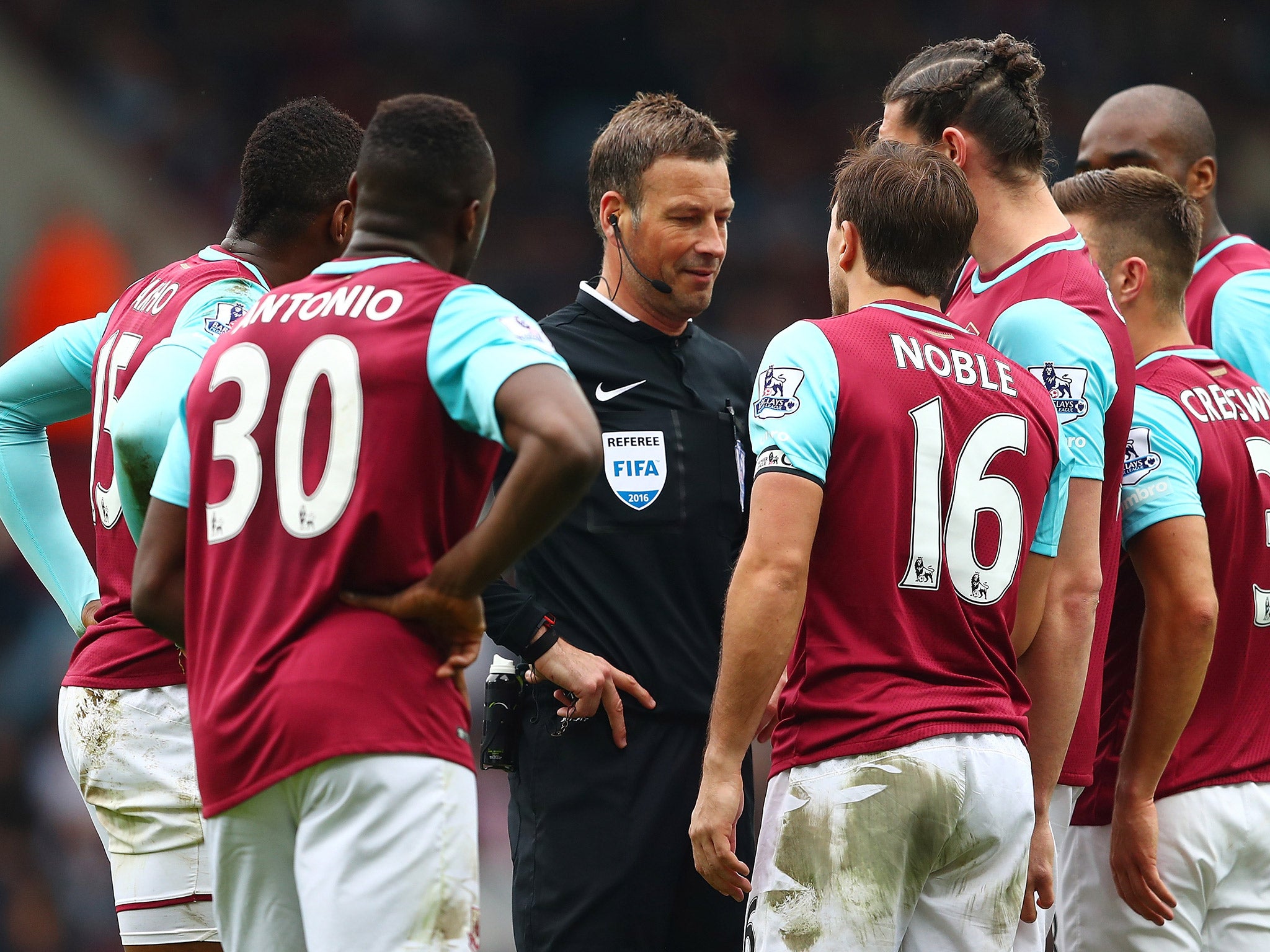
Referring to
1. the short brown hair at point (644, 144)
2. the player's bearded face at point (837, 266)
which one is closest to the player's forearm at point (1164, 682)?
the player's bearded face at point (837, 266)

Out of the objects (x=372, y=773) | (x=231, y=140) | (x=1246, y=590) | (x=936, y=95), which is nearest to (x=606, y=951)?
(x=372, y=773)

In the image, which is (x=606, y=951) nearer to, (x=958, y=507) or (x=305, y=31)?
(x=958, y=507)

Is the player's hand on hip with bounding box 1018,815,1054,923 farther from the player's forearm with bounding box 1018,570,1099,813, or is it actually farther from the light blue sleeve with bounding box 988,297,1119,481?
the light blue sleeve with bounding box 988,297,1119,481

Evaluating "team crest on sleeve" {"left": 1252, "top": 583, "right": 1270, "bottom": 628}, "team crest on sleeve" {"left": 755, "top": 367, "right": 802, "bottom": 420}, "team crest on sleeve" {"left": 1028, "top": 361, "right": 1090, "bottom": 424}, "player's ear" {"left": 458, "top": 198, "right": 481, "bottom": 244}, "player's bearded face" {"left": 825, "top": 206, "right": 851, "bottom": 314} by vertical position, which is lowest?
"team crest on sleeve" {"left": 1252, "top": 583, "right": 1270, "bottom": 628}

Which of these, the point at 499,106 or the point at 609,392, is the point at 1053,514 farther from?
the point at 499,106

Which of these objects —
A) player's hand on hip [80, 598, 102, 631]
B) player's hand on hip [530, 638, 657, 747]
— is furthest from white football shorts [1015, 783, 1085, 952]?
player's hand on hip [80, 598, 102, 631]

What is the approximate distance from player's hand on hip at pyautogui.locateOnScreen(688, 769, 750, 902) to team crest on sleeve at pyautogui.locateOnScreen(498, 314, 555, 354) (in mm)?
995

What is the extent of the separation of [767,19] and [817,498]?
10532 mm

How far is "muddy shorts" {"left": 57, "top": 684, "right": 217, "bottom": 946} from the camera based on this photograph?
312 centimetres

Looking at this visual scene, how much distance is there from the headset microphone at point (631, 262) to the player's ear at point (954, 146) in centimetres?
78

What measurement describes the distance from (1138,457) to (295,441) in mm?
2142

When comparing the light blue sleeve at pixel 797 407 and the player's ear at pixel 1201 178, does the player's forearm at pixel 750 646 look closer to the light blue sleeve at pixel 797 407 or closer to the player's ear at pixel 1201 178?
the light blue sleeve at pixel 797 407

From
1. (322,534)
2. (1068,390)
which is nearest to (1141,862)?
(1068,390)

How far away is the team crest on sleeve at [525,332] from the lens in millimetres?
2338
